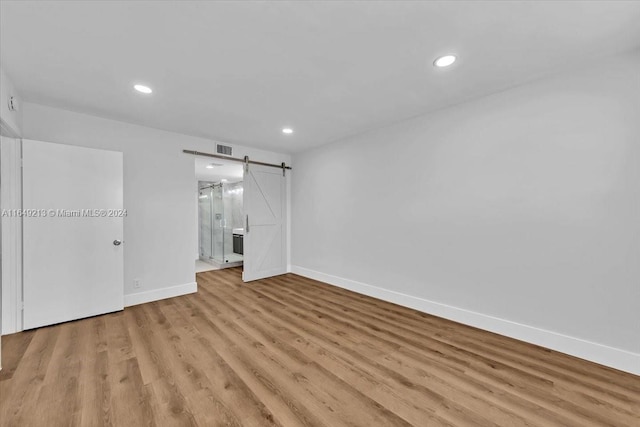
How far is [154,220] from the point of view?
12.7ft

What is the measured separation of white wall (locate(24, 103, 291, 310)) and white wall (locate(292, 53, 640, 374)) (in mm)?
2984

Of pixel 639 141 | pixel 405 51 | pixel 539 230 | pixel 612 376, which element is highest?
pixel 405 51

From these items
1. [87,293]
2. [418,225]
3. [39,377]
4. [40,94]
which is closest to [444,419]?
[418,225]

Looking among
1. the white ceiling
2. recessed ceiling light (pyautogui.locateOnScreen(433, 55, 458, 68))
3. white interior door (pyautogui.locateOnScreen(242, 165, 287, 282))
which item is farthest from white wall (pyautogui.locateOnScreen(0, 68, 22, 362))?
recessed ceiling light (pyautogui.locateOnScreen(433, 55, 458, 68))

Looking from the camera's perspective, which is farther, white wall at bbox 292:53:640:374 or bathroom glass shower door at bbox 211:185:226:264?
bathroom glass shower door at bbox 211:185:226:264

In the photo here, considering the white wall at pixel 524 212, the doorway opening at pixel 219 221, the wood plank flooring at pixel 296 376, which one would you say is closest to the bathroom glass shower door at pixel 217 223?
the doorway opening at pixel 219 221

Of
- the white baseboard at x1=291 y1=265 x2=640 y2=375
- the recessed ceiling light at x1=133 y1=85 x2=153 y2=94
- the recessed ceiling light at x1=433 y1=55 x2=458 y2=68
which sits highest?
the recessed ceiling light at x1=133 y1=85 x2=153 y2=94

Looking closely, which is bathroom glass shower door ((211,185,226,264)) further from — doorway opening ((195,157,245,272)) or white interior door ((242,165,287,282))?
white interior door ((242,165,287,282))

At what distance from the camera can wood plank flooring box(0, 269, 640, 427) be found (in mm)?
1639

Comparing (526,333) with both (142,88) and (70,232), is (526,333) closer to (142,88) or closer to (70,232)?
(142,88)

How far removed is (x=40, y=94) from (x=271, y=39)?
2.83m

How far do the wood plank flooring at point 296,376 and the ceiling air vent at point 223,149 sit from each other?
9.19 feet

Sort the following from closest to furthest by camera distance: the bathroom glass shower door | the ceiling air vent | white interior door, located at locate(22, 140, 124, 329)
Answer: white interior door, located at locate(22, 140, 124, 329) → the ceiling air vent → the bathroom glass shower door

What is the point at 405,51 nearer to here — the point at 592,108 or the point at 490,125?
the point at 490,125
